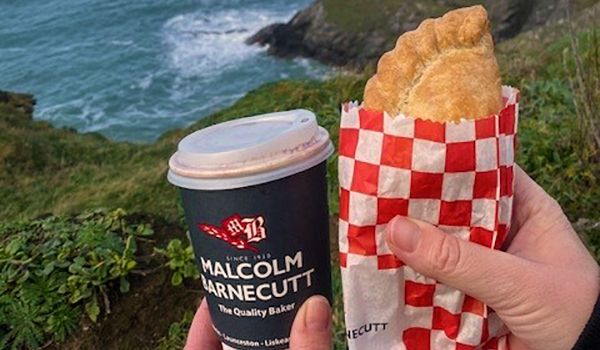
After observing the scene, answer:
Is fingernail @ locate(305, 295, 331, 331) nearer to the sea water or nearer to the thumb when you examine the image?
the thumb

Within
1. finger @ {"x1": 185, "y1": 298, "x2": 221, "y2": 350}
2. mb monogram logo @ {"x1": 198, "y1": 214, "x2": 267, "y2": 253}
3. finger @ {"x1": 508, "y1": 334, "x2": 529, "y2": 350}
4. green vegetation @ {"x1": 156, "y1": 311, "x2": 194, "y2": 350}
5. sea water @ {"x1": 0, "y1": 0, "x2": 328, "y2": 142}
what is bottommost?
sea water @ {"x1": 0, "y1": 0, "x2": 328, "y2": 142}

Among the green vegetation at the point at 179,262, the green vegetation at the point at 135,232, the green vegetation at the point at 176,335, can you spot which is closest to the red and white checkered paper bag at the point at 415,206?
the green vegetation at the point at 135,232

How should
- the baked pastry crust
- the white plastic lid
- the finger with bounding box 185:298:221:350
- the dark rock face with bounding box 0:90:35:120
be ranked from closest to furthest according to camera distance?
the white plastic lid
the baked pastry crust
the finger with bounding box 185:298:221:350
the dark rock face with bounding box 0:90:35:120

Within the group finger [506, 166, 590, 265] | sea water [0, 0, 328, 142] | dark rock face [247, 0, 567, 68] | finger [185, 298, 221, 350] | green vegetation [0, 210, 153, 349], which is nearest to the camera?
finger [506, 166, 590, 265]

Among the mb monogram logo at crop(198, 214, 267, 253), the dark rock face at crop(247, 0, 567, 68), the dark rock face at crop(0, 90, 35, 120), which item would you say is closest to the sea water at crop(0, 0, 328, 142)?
the dark rock face at crop(247, 0, 567, 68)

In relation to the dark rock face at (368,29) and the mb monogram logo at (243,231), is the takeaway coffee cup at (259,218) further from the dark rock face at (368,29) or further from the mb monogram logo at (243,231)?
the dark rock face at (368,29)

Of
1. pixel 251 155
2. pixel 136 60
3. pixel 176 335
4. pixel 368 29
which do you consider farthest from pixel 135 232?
pixel 136 60

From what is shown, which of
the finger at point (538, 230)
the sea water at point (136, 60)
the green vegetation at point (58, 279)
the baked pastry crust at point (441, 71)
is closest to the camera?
the baked pastry crust at point (441, 71)

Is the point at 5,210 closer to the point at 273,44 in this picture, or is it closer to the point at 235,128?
the point at 235,128
